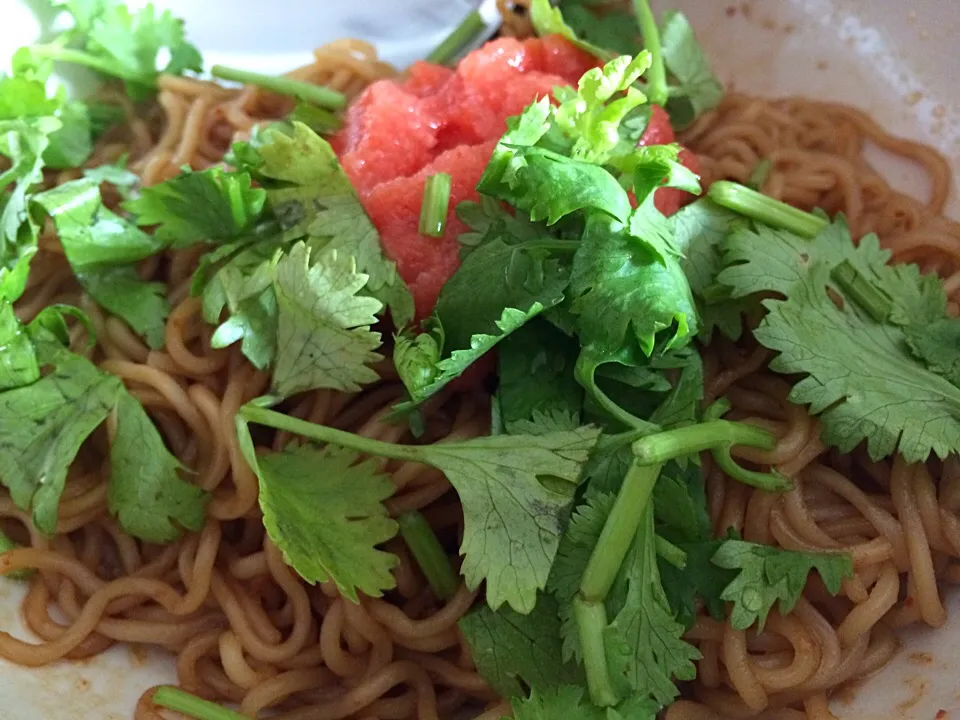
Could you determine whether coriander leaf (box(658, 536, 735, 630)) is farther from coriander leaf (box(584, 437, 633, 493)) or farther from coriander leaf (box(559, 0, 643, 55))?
coriander leaf (box(559, 0, 643, 55))

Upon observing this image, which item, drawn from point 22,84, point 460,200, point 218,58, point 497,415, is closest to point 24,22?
point 22,84

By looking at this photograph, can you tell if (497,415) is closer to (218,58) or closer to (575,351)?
(575,351)

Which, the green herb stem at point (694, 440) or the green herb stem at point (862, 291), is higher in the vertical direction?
the green herb stem at point (862, 291)

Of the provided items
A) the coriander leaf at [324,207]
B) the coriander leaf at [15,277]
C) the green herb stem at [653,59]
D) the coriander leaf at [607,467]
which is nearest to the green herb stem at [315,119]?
the coriander leaf at [324,207]

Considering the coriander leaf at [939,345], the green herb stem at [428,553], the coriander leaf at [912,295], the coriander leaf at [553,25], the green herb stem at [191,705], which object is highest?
the coriander leaf at [553,25]

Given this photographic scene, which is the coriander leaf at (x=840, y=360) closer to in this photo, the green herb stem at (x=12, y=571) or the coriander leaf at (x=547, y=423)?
the coriander leaf at (x=547, y=423)

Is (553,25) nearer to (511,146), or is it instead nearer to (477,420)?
(511,146)
